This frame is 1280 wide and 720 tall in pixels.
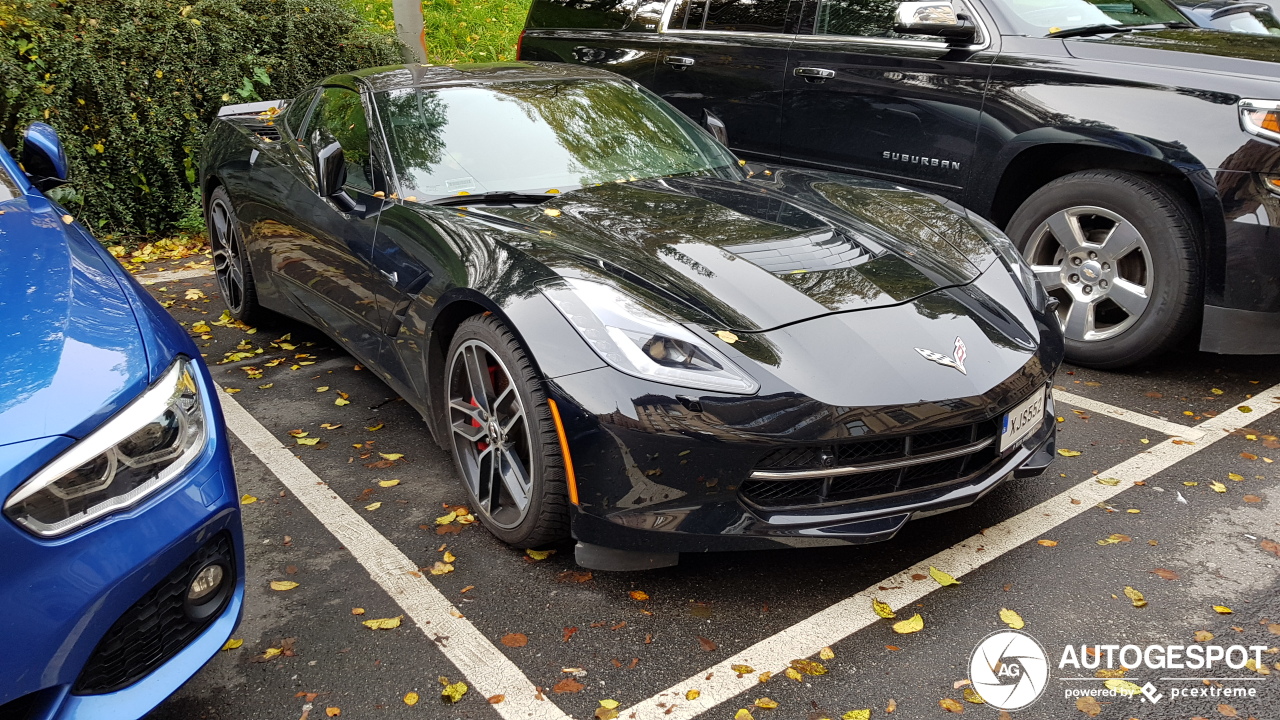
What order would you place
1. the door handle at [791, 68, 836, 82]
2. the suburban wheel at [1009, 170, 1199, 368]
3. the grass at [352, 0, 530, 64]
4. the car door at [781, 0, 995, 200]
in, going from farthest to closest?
the grass at [352, 0, 530, 64] → the door handle at [791, 68, 836, 82] → the car door at [781, 0, 995, 200] → the suburban wheel at [1009, 170, 1199, 368]

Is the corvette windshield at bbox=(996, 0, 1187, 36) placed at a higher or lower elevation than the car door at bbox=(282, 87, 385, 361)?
higher

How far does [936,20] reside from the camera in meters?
4.62

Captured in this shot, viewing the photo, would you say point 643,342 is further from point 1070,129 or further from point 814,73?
point 814,73

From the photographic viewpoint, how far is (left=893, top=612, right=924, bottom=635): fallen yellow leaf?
8.68ft

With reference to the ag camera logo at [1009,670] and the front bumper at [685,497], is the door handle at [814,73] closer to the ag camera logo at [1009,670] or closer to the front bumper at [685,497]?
the front bumper at [685,497]

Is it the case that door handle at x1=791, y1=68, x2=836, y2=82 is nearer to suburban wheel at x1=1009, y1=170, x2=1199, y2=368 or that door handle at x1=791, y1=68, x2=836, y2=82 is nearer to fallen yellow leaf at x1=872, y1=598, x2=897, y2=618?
suburban wheel at x1=1009, y1=170, x2=1199, y2=368

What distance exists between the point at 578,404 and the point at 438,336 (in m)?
0.86

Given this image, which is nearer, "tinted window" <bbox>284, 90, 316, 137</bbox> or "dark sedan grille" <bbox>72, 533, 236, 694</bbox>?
"dark sedan grille" <bbox>72, 533, 236, 694</bbox>

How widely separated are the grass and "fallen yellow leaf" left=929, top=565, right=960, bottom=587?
31.9ft

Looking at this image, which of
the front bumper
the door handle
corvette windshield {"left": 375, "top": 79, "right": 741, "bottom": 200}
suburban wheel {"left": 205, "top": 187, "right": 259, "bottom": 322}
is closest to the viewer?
the front bumper

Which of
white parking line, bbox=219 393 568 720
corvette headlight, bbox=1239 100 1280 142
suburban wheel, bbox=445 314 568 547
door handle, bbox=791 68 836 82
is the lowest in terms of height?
white parking line, bbox=219 393 568 720

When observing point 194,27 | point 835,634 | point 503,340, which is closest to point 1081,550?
point 835,634

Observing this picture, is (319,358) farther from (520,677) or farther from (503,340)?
(520,677)

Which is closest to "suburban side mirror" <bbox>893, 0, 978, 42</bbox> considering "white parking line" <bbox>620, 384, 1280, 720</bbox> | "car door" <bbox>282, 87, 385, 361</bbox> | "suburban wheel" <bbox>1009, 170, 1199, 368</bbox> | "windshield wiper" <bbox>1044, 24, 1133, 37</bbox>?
"windshield wiper" <bbox>1044, 24, 1133, 37</bbox>
